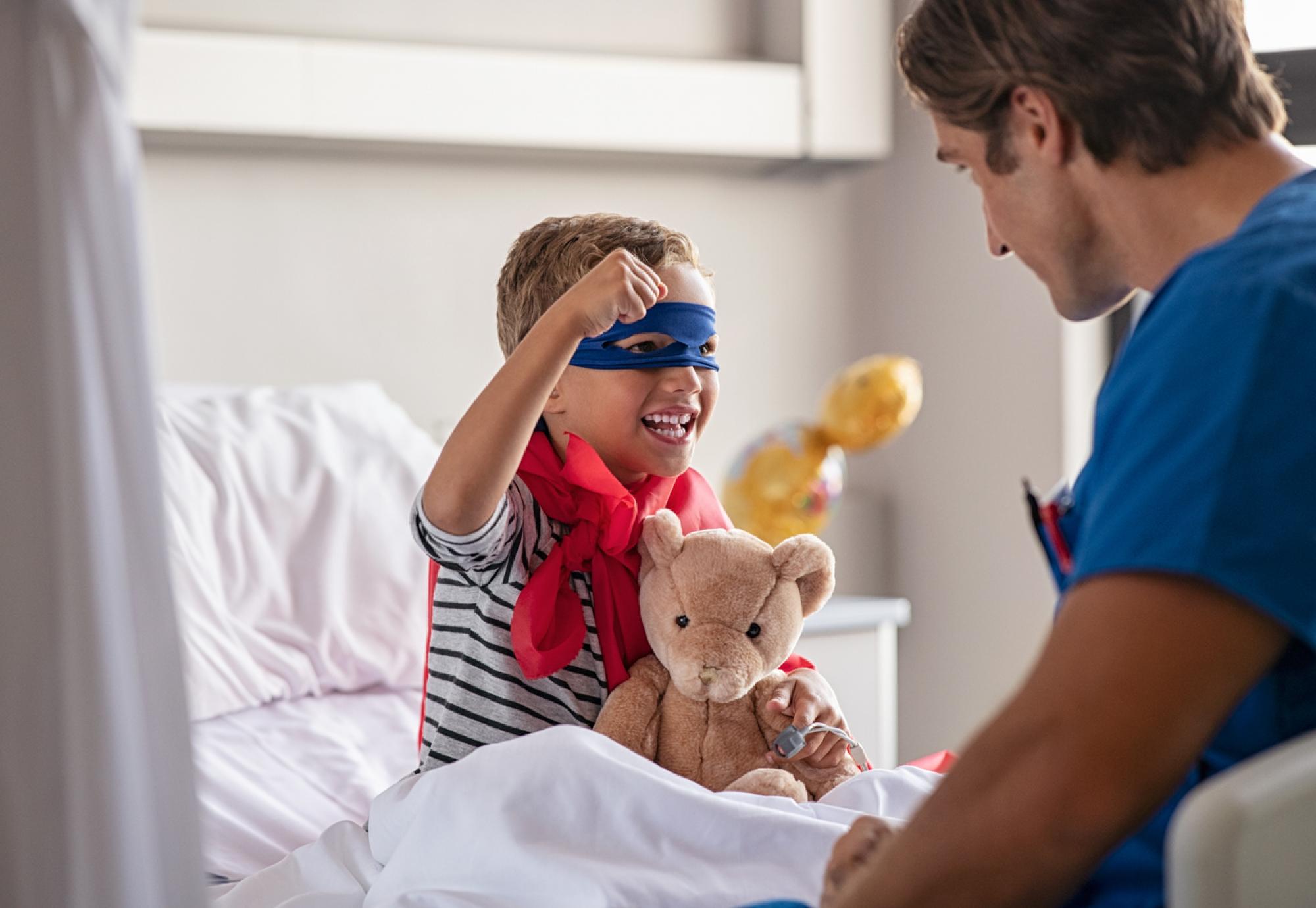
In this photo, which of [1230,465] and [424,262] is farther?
[424,262]

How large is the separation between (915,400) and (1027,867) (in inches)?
69.7

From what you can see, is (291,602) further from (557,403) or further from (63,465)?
(63,465)

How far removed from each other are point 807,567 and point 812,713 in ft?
0.46

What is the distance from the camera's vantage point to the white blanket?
1.02m

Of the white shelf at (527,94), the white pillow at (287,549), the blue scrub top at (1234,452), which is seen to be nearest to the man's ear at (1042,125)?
the blue scrub top at (1234,452)

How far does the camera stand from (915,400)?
94.6 inches

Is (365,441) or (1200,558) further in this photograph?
(365,441)

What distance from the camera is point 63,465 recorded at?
0.73 meters

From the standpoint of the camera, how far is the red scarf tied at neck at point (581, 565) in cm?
125

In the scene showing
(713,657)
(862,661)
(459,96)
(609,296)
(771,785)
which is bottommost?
(862,661)

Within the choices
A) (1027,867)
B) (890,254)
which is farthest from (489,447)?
(890,254)

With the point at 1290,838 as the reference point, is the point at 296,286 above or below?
above

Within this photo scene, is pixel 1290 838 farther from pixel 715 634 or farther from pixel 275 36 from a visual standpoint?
pixel 275 36

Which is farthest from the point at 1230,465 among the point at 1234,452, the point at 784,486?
the point at 784,486
